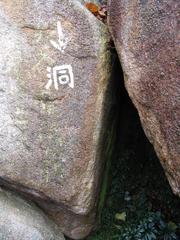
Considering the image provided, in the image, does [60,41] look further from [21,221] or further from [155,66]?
[21,221]

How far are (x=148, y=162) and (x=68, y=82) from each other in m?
1.15

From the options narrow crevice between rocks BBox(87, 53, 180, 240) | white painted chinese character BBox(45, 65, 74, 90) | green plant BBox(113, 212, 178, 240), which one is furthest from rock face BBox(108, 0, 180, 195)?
green plant BBox(113, 212, 178, 240)

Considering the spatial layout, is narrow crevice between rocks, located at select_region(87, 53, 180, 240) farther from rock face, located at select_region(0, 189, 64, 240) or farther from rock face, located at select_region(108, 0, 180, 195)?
rock face, located at select_region(108, 0, 180, 195)

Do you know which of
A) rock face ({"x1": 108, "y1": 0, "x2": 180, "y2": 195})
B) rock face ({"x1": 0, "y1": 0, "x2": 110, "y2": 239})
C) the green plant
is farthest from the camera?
the green plant

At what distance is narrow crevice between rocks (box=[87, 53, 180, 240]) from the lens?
130 inches

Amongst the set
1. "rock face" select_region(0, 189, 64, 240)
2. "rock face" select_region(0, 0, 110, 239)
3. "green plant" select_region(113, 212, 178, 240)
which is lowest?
"green plant" select_region(113, 212, 178, 240)

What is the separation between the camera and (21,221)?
3039 millimetres

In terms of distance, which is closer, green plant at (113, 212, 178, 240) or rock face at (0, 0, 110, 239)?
rock face at (0, 0, 110, 239)

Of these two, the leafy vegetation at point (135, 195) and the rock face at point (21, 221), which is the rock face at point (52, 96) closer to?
the rock face at point (21, 221)

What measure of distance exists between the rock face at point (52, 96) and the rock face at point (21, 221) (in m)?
0.20

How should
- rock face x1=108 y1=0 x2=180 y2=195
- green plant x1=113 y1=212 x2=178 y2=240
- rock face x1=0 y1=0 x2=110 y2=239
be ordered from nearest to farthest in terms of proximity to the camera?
1. rock face x1=108 y1=0 x2=180 y2=195
2. rock face x1=0 y1=0 x2=110 y2=239
3. green plant x1=113 y1=212 x2=178 y2=240

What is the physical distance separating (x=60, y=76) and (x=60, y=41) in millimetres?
256

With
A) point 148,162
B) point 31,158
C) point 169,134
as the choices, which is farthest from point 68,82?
point 148,162

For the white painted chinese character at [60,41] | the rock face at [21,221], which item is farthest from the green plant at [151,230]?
the white painted chinese character at [60,41]
